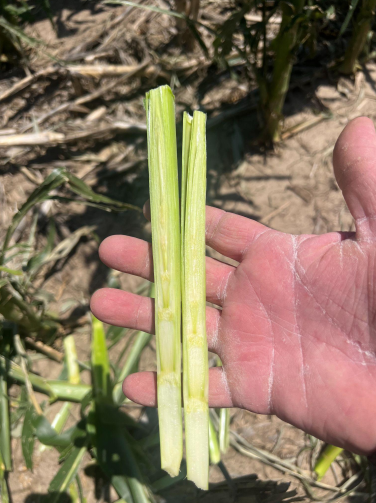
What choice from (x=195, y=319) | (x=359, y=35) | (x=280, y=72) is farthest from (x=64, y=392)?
(x=359, y=35)

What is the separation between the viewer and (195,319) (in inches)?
68.7

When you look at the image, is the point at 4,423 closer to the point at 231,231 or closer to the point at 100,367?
the point at 100,367

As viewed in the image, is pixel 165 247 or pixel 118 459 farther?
pixel 118 459

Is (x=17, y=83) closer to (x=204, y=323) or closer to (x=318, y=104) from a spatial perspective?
(x=318, y=104)

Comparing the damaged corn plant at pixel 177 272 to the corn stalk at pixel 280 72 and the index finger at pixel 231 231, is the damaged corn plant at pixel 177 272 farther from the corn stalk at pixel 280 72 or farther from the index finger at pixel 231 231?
the corn stalk at pixel 280 72

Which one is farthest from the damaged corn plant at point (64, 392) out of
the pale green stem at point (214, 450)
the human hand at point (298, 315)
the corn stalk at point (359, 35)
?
the corn stalk at point (359, 35)

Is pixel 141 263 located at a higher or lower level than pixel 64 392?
higher

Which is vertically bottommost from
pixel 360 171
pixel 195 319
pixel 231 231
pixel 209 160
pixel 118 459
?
pixel 118 459

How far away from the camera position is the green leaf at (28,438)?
81.0 inches

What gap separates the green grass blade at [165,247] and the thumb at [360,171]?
718 mm

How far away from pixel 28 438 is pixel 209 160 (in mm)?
2182

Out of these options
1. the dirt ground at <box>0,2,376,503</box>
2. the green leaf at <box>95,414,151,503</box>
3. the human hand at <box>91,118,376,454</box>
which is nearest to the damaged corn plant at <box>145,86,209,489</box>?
the human hand at <box>91,118,376,454</box>

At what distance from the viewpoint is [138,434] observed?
7.73 ft

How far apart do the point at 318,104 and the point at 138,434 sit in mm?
2698
